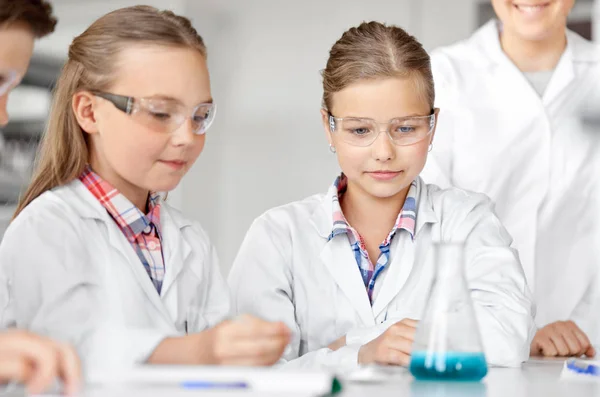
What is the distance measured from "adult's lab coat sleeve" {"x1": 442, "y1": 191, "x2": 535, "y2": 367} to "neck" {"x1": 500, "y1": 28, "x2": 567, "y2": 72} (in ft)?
2.43

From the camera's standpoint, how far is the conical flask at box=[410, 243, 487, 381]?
4.17 feet

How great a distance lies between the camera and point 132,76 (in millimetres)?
1646

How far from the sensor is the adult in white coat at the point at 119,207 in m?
1.48

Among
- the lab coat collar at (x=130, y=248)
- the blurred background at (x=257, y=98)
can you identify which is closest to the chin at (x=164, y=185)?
the lab coat collar at (x=130, y=248)

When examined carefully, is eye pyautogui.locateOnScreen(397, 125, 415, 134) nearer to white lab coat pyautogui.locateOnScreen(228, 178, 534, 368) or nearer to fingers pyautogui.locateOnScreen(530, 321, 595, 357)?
white lab coat pyautogui.locateOnScreen(228, 178, 534, 368)

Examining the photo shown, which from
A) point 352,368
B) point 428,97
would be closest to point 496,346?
point 352,368

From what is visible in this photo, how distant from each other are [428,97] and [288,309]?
1.93 ft

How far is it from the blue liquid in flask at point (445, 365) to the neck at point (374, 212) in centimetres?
75

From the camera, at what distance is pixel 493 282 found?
185cm

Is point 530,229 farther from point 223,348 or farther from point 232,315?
point 223,348

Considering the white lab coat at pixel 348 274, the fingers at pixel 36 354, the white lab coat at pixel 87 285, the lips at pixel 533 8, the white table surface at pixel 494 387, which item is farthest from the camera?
the lips at pixel 533 8

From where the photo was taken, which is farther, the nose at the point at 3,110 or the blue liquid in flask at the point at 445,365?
the nose at the point at 3,110

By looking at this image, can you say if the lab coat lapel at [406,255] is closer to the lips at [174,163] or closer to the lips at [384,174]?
the lips at [384,174]

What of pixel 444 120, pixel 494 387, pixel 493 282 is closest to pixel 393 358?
pixel 494 387
